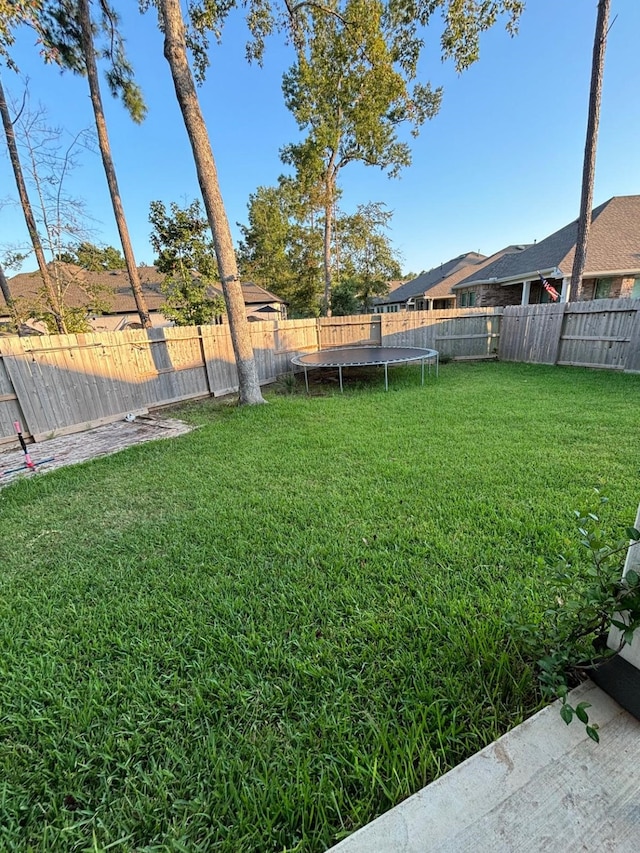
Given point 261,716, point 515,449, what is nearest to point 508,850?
point 261,716

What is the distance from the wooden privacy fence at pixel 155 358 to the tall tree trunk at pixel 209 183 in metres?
1.80

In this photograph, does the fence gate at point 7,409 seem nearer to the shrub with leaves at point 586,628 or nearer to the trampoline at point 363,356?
the trampoline at point 363,356

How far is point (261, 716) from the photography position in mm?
1350

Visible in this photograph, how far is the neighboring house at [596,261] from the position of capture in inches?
485

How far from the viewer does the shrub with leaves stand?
102 cm

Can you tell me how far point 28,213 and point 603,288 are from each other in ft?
59.8

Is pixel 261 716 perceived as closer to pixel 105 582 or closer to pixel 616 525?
pixel 105 582

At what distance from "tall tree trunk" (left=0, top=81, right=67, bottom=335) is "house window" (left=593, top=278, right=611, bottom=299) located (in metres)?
17.6

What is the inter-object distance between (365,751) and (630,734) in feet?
2.68

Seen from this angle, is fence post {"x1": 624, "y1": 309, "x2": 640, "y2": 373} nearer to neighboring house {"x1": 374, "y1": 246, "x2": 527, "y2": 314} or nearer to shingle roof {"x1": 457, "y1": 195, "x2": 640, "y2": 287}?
shingle roof {"x1": 457, "y1": 195, "x2": 640, "y2": 287}

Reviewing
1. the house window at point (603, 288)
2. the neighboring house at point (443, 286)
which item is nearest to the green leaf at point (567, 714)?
the house window at point (603, 288)

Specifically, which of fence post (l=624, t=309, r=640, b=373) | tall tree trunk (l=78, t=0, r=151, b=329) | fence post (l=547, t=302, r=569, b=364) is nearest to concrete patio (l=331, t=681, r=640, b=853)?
fence post (l=624, t=309, r=640, b=373)

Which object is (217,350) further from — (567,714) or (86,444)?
(567,714)

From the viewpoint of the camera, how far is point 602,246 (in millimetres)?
12773
